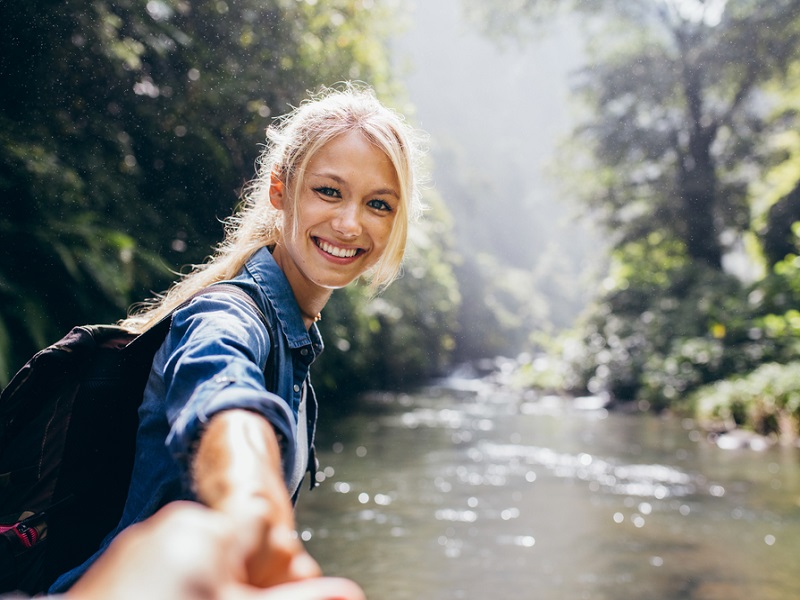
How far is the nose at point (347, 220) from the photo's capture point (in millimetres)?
1631

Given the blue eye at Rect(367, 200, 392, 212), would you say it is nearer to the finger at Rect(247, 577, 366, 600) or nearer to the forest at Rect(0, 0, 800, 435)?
the finger at Rect(247, 577, 366, 600)

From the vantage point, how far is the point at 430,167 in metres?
9.74

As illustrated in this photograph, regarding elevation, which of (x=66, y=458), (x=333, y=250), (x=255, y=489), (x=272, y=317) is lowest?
(x=255, y=489)

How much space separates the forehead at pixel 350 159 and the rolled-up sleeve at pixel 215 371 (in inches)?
17.5

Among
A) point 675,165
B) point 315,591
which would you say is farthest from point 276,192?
point 675,165

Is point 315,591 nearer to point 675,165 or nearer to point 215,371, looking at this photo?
point 215,371

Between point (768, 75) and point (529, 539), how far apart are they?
703 inches

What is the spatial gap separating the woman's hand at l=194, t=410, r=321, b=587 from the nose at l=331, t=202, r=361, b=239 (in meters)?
0.75

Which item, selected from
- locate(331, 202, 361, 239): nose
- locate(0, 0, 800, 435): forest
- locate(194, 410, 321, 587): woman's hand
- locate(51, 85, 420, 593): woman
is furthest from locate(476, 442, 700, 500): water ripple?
locate(194, 410, 321, 587): woman's hand

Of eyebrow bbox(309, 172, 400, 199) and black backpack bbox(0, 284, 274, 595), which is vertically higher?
eyebrow bbox(309, 172, 400, 199)

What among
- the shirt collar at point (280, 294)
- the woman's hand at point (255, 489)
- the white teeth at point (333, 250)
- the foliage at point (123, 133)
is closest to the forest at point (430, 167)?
the foliage at point (123, 133)

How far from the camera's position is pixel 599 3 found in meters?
20.1

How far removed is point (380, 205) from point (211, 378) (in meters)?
0.79

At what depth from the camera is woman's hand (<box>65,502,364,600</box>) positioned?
0.55 m
